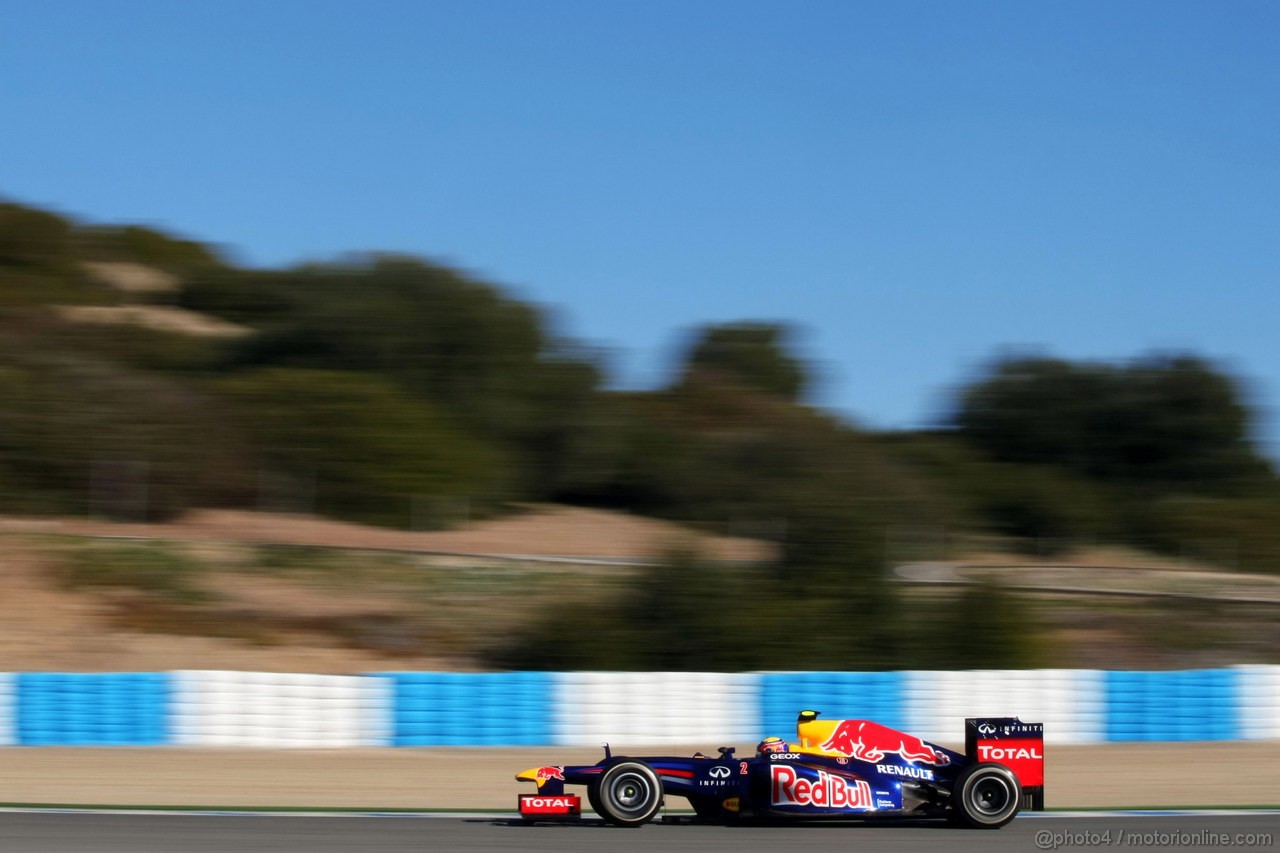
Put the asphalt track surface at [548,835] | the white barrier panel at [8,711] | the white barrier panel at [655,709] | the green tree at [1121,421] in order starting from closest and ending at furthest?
the asphalt track surface at [548,835]
the white barrier panel at [8,711]
the white barrier panel at [655,709]
the green tree at [1121,421]

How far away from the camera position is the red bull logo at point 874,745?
10281 mm

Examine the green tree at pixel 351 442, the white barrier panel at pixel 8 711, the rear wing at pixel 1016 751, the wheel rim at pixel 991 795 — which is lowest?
the wheel rim at pixel 991 795

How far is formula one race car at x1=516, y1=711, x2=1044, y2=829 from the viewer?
1012cm

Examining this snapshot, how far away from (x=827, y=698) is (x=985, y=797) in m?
6.07

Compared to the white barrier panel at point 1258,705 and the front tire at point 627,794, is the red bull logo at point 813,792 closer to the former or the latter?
the front tire at point 627,794

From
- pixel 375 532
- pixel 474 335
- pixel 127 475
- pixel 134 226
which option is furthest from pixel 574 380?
pixel 134 226

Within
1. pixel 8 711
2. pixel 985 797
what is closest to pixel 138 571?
pixel 8 711

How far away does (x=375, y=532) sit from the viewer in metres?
40.4

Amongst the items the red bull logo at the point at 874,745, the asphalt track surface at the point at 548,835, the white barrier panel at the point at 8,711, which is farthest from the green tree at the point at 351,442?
the red bull logo at the point at 874,745

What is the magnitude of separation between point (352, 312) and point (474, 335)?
443 centimetres

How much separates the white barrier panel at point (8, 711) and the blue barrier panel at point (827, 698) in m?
8.31

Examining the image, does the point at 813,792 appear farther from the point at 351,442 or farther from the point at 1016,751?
the point at 351,442

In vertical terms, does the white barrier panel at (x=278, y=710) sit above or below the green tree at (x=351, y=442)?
below

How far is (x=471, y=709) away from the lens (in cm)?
1603
